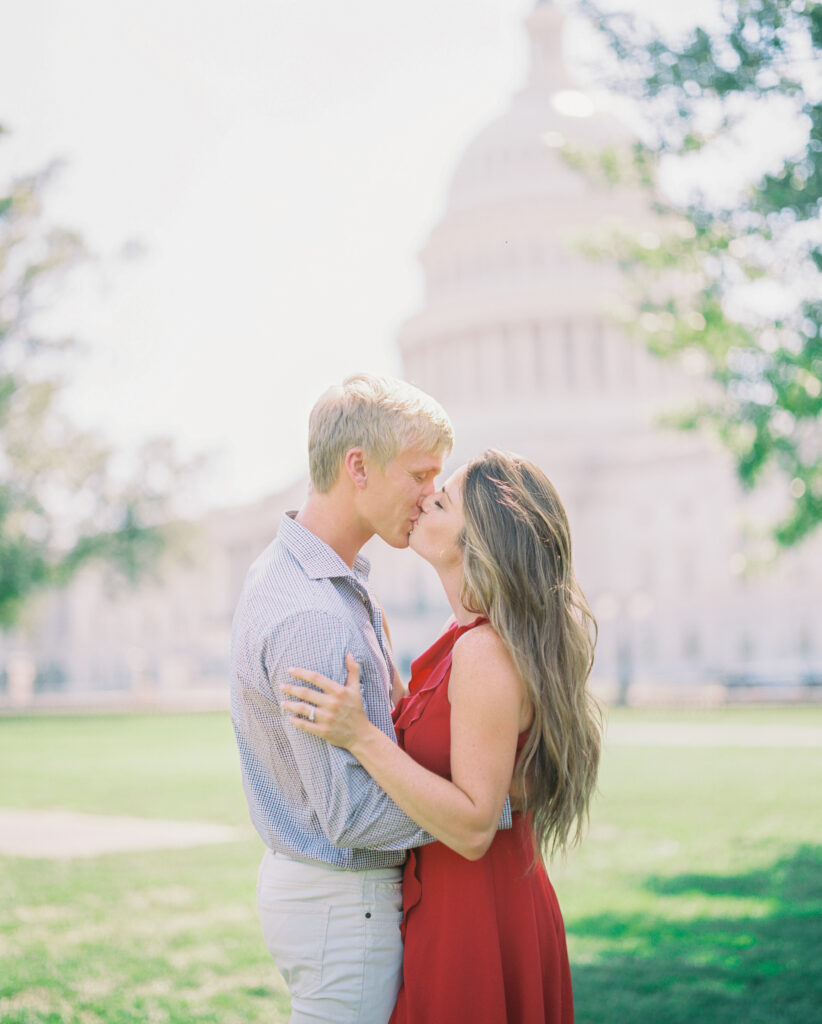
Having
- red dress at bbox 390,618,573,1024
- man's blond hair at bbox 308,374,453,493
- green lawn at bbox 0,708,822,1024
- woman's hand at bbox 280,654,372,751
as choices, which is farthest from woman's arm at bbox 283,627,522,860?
green lawn at bbox 0,708,822,1024

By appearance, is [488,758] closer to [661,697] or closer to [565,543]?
[565,543]

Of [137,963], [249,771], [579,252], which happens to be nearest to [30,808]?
[137,963]

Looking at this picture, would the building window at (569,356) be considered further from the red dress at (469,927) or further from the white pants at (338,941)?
the white pants at (338,941)

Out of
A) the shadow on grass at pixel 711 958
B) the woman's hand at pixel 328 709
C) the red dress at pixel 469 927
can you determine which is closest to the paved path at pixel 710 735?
the shadow on grass at pixel 711 958

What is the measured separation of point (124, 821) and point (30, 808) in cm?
195

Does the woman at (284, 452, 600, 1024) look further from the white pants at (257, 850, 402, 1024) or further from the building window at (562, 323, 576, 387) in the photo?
the building window at (562, 323, 576, 387)

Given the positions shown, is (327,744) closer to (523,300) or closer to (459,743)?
(459,743)

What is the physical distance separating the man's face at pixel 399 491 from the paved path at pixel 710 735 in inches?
782

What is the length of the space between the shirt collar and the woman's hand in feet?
1.00

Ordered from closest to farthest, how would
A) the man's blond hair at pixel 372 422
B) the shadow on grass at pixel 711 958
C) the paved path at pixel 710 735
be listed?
the man's blond hair at pixel 372 422 → the shadow on grass at pixel 711 958 → the paved path at pixel 710 735

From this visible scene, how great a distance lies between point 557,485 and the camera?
217ft

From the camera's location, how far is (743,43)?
320 inches

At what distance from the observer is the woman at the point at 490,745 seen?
291 centimetres

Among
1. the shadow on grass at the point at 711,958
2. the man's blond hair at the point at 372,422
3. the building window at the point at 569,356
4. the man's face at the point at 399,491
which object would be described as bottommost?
the shadow on grass at the point at 711,958
